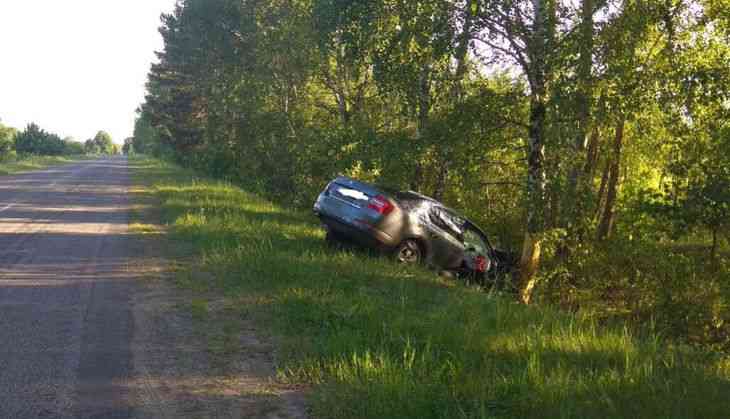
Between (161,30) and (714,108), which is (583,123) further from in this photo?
(161,30)

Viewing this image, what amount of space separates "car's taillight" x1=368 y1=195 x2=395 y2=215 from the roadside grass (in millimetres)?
1049

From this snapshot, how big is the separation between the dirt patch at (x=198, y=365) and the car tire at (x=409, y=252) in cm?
449

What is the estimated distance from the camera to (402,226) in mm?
11805

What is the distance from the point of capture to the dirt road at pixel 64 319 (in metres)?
4.77

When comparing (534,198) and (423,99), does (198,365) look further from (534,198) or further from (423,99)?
(423,99)

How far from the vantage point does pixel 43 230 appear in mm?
13453

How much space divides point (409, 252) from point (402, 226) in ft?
2.12

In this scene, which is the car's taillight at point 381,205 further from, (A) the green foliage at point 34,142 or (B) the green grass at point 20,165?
(A) the green foliage at point 34,142

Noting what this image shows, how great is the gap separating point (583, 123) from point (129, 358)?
8445 mm

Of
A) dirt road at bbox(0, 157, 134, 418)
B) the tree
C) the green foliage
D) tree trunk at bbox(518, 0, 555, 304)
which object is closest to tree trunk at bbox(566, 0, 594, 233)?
tree trunk at bbox(518, 0, 555, 304)

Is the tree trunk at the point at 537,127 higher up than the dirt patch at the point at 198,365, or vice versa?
the tree trunk at the point at 537,127

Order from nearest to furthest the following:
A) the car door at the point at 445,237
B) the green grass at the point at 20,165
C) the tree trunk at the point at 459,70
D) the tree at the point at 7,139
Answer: the tree trunk at the point at 459,70 < the car door at the point at 445,237 < the green grass at the point at 20,165 < the tree at the point at 7,139

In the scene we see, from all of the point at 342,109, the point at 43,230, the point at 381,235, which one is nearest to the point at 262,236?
the point at 381,235

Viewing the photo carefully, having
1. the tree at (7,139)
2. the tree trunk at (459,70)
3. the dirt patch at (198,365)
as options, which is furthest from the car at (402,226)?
the tree at (7,139)
